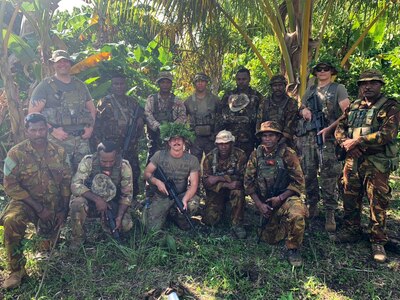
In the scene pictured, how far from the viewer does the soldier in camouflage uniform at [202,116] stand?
592 centimetres

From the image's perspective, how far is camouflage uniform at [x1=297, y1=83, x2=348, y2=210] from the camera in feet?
16.0

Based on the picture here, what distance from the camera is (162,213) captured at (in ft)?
16.5

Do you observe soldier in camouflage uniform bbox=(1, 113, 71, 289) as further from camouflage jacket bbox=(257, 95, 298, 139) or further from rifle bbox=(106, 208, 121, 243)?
camouflage jacket bbox=(257, 95, 298, 139)

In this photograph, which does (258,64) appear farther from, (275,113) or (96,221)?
(96,221)

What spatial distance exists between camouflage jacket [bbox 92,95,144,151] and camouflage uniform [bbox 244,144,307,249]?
2.23 meters

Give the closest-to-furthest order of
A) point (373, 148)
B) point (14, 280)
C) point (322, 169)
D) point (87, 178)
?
point (14, 280)
point (373, 148)
point (87, 178)
point (322, 169)

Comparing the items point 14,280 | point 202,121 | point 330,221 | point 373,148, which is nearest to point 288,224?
point 330,221

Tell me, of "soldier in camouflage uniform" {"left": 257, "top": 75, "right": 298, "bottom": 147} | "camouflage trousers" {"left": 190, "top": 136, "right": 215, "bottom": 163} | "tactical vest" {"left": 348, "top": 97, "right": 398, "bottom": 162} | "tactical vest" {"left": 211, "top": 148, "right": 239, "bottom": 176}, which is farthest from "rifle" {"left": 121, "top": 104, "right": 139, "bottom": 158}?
"tactical vest" {"left": 348, "top": 97, "right": 398, "bottom": 162}

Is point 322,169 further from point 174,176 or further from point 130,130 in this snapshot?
point 130,130

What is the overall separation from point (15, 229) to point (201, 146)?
3128mm

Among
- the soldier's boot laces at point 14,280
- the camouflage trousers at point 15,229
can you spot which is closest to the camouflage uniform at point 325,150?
the camouflage trousers at point 15,229

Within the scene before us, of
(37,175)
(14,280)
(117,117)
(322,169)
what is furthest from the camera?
(117,117)

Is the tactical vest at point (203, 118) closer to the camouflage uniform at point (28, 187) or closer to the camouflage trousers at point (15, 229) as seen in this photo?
the camouflage uniform at point (28, 187)

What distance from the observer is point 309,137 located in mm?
5102
